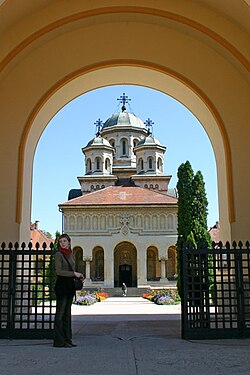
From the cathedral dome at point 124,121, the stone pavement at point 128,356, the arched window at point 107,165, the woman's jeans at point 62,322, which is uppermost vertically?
the cathedral dome at point 124,121

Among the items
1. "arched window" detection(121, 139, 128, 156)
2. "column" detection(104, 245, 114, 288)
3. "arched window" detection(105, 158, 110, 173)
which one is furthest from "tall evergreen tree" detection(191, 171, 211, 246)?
"arched window" detection(121, 139, 128, 156)

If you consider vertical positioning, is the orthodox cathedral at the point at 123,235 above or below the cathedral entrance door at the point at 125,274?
above

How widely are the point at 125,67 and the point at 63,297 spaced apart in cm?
574

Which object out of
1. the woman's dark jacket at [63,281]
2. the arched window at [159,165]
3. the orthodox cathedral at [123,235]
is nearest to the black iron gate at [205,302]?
the woman's dark jacket at [63,281]

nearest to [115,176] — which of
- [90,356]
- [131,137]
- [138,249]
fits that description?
[131,137]

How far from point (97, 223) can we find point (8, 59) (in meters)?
36.9

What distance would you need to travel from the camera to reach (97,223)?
150 ft

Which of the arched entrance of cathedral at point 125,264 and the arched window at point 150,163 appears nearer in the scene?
the arched entrance of cathedral at point 125,264

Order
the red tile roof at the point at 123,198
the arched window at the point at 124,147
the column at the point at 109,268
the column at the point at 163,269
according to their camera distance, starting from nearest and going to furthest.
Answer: the column at the point at 109,268 < the column at the point at 163,269 < the red tile roof at the point at 123,198 < the arched window at the point at 124,147

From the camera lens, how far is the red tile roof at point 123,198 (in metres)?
45.2

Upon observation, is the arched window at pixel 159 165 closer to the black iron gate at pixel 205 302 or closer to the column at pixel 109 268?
the column at pixel 109 268

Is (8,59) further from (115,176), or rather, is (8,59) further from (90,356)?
(115,176)

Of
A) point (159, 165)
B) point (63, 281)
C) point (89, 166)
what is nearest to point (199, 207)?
point (63, 281)

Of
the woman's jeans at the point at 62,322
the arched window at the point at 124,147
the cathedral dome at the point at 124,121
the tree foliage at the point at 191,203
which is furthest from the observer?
the cathedral dome at the point at 124,121
